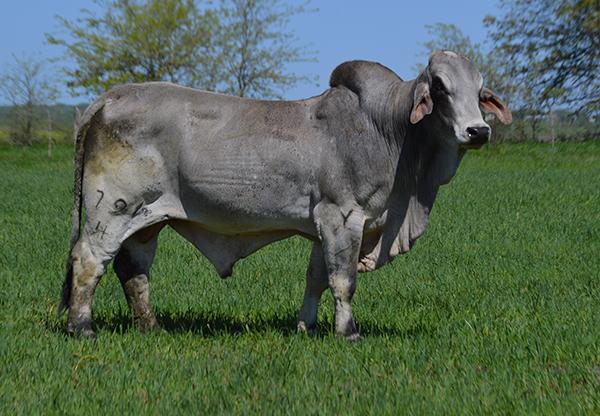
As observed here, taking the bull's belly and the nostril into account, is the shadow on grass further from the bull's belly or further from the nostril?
the nostril

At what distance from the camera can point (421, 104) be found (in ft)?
20.4

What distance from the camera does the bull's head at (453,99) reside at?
608 centimetres

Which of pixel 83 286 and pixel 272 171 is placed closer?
pixel 272 171

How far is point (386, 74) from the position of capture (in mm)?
6852

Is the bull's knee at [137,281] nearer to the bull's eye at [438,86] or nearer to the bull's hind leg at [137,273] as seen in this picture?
the bull's hind leg at [137,273]

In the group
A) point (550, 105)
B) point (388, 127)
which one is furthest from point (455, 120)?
point (550, 105)

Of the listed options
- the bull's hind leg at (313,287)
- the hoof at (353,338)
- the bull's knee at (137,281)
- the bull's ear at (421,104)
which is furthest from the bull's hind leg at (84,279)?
the bull's ear at (421,104)

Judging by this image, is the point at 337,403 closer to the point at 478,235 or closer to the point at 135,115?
the point at 135,115

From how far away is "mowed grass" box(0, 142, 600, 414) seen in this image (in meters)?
5.07

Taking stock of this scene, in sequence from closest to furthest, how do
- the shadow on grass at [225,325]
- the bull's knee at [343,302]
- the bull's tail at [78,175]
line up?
the bull's knee at [343,302], the bull's tail at [78,175], the shadow on grass at [225,325]

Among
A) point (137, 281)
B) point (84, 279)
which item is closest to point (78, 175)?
point (84, 279)

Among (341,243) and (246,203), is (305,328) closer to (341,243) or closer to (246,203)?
(341,243)

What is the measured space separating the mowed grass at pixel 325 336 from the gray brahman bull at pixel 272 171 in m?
0.58

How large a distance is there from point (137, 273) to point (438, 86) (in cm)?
242
